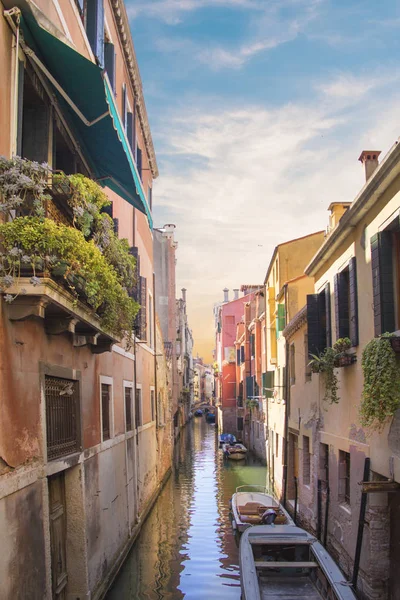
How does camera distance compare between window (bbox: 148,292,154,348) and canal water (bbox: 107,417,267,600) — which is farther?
window (bbox: 148,292,154,348)

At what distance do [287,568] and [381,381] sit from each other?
11.0ft

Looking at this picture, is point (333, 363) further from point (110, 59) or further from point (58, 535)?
point (110, 59)

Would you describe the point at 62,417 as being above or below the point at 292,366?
below

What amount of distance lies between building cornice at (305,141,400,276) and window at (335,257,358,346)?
0.52 meters

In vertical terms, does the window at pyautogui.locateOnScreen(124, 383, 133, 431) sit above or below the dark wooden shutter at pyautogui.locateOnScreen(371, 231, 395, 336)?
below

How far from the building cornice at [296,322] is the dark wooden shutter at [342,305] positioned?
3376mm

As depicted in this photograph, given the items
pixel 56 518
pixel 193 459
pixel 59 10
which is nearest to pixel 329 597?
pixel 56 518

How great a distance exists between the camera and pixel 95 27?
9523 millimetres

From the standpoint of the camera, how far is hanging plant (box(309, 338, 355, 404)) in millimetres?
9742

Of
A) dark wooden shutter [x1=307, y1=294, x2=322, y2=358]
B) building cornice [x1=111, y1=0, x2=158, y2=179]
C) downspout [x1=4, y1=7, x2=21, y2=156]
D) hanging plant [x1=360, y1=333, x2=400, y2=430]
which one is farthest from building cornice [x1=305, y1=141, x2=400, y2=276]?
building cornice [x1=111, y1=0, x2=158, y2=179]

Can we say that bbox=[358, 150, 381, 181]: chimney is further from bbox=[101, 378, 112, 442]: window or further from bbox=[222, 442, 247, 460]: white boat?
bbox=[222, 442, 247, 460]: white boat

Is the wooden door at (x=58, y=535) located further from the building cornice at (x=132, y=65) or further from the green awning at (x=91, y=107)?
the building cornice at (x=132, y=65)

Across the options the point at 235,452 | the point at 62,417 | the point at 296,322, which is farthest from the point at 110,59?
the point at 235,452

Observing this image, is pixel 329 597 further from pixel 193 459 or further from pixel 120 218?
pixel 193 459
